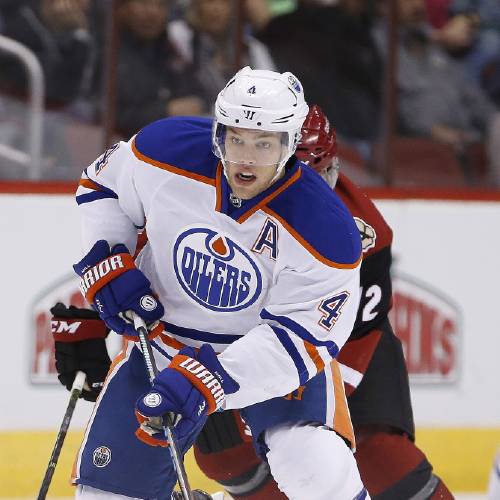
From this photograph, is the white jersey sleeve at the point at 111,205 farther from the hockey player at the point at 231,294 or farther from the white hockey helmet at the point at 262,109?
the white hockey helmet at the point at 262,109

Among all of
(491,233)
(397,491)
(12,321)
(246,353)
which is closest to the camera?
(246,353)

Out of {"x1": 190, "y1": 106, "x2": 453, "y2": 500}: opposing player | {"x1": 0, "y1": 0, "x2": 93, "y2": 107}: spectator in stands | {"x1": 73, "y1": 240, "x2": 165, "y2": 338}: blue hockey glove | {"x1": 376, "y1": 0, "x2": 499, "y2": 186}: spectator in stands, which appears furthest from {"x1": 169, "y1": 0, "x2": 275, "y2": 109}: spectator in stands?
{"x1": 73, "y1": 240, "x2": 165, "y2": 338}: blue hockey glove

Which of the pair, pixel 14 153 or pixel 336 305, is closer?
pixel 336 305

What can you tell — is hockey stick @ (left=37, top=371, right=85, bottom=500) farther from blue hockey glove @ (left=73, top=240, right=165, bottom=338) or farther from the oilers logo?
the oilers logo

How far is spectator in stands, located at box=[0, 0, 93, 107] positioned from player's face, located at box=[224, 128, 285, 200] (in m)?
1.72

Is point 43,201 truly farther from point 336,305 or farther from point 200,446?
point 336,305

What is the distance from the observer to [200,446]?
11.1 ft

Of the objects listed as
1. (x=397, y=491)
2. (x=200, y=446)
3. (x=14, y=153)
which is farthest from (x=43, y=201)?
(x=397, y=491)

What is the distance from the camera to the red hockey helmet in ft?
10.5

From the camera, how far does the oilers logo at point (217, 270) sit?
9.38 ft

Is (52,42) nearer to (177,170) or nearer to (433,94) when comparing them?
(433,94)

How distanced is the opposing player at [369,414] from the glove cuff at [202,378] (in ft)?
1.59

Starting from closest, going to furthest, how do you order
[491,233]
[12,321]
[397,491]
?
[397,491]
[12,321]
[491,233]

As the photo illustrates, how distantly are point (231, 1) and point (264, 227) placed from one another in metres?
1.92
